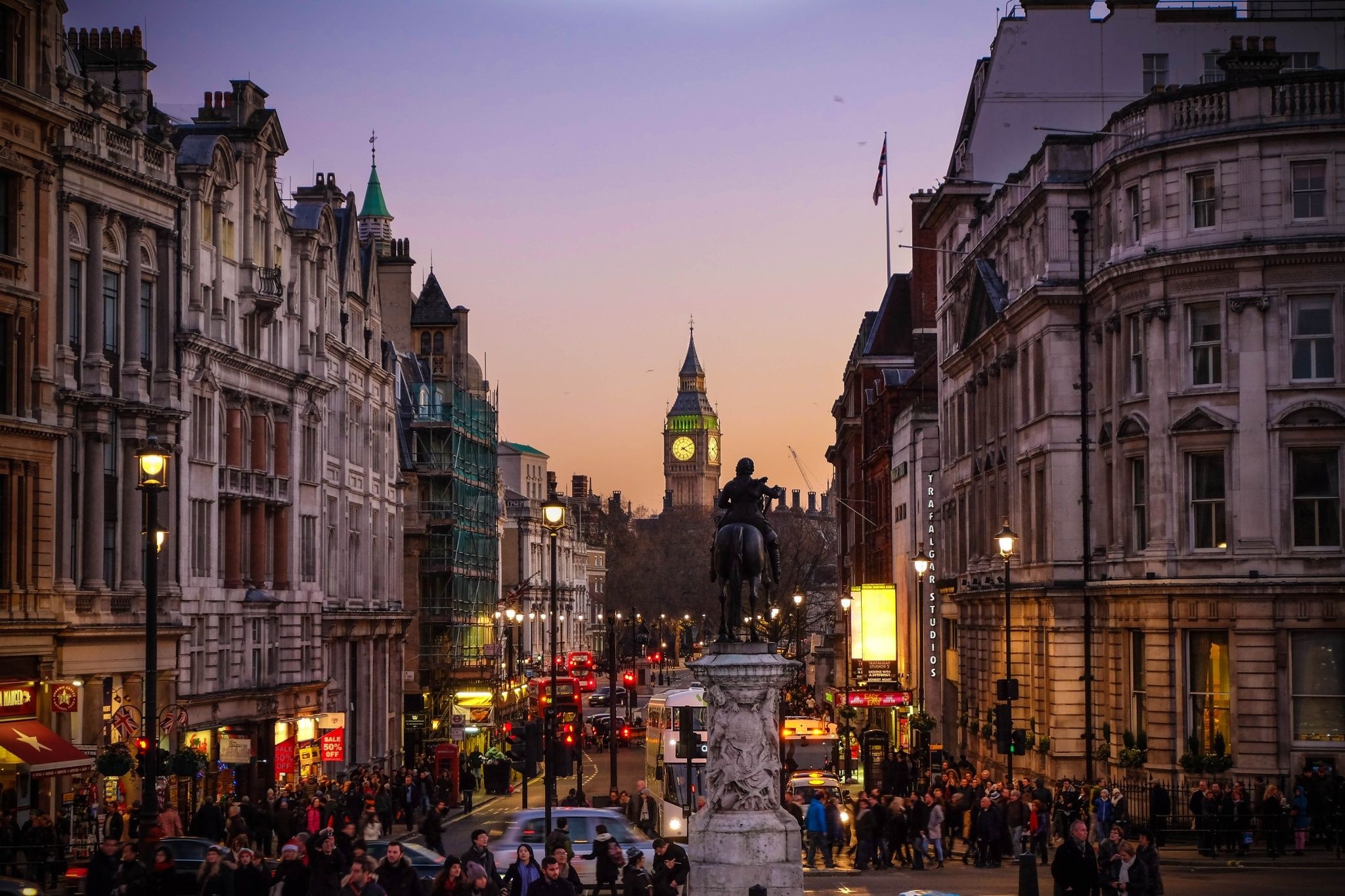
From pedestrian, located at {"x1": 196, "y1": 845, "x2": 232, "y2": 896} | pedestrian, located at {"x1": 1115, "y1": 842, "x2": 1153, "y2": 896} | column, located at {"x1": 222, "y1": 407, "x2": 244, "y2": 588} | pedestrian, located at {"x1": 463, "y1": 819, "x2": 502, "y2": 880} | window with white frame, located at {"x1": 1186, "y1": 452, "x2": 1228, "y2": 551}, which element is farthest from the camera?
column, located at {"x1": 222, "y1": 407, "x2": 244, "y2": 588}

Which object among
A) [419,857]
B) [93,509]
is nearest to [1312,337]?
[419,857]

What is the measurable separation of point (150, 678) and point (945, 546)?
45.4m

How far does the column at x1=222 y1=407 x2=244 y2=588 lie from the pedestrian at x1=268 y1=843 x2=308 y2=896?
32.0m

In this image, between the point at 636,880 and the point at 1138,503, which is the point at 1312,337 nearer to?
the point at 1138,503

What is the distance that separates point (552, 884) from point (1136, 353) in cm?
2868

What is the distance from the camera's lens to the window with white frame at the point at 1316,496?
45344mm

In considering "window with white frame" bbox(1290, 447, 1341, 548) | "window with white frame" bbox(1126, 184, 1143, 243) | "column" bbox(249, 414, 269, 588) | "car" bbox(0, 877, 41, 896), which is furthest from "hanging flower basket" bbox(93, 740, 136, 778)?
"window with white frame" bbox(1126, 184, 1143, 243)

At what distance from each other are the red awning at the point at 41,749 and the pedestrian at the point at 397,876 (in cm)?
1910

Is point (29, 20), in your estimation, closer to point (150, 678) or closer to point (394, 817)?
point (150, 678)

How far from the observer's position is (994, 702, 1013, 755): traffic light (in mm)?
44500

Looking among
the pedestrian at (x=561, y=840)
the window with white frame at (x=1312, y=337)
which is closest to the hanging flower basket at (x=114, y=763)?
the pedestrian at (x=561, y=840)

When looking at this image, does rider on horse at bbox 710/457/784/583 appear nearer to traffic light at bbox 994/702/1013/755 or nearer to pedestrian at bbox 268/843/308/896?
pedestrian at bbox 268/843/308/896

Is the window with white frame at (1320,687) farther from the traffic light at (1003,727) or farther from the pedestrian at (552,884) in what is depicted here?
the pedestrian at (552,884)

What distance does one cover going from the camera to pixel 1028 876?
1179 inches
